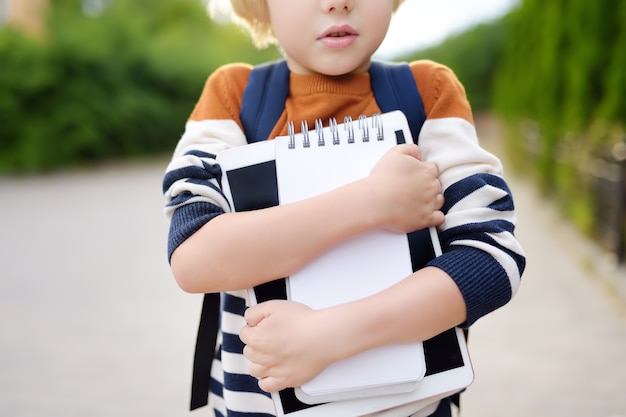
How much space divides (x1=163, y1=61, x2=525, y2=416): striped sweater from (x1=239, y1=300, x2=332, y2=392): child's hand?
0.65 ft

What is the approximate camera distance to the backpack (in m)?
1.34

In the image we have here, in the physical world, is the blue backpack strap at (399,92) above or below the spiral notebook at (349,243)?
above

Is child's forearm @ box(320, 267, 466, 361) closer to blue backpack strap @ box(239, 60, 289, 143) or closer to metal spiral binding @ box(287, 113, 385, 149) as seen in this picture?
metal spiral binding @ box(287, 113, 385, 149)

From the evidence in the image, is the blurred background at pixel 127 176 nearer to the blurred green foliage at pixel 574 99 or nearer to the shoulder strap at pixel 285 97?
the blurred green foliage at pixel 574 99

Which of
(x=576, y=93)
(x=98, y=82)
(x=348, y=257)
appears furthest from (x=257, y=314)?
(x=98, y=82)

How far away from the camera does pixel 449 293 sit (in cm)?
116

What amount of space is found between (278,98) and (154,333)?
3234 millimetres

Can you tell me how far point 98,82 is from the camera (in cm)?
1267

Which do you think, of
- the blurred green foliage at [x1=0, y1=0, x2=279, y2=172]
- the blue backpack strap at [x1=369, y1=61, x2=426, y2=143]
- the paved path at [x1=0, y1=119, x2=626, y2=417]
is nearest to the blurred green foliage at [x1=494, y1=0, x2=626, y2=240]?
the paved path at [x1=0, y1=119, x2=626, y2=417]

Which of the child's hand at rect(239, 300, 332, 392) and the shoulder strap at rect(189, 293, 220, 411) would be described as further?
the shoulder strap at rect(189, 293, 220, 411)

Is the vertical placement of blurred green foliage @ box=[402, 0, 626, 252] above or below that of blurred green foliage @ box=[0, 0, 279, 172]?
below

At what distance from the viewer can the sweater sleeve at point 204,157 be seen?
120 cm

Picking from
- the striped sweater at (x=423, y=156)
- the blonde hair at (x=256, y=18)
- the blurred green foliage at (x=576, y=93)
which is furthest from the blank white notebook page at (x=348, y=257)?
the blurred green foliage at (x=576, y=93)

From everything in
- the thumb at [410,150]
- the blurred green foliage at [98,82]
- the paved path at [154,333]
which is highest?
the blurred green foliage at [98,82]
